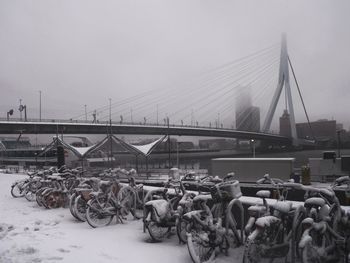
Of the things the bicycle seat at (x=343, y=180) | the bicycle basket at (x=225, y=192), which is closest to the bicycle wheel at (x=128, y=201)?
the bicycle basket at (x=225, y=192)

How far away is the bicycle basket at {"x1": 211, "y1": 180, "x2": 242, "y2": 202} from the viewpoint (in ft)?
14.7

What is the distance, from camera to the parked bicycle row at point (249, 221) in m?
3.53

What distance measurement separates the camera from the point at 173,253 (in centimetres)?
453

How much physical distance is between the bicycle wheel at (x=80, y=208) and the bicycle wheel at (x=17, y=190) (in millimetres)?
4943

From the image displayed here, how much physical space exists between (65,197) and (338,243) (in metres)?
6.74

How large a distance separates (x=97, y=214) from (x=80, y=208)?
727 mm

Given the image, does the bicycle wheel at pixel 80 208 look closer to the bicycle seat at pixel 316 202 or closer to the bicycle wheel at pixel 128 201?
the bicycle wheel at pixel 128 201

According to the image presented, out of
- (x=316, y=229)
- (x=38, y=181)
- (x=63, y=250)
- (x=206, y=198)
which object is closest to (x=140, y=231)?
(x=63, y=250)

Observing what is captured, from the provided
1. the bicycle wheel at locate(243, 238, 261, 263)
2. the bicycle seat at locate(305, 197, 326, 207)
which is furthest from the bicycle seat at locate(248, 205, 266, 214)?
the bicycle seat at locate(305, 197, 326, 207)

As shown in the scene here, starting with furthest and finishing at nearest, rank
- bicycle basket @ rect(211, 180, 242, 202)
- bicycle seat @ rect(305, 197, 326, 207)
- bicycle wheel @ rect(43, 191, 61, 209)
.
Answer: bicycle wheel @ rect(43, 191, 61, 209) < bicycle basket @ rect(211, 180, 242, 202) < bicycle seat @ rect(305, 197, 326, 207)

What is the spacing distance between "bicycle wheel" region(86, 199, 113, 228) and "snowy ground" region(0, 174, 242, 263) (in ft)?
0.52

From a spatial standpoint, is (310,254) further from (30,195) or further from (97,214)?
(30,195)

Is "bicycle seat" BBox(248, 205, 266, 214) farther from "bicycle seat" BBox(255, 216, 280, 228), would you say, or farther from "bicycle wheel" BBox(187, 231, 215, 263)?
"bicycle wheel" BBox(187, 231, 215, 263)

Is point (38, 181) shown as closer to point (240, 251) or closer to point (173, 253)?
point (173, 253)
